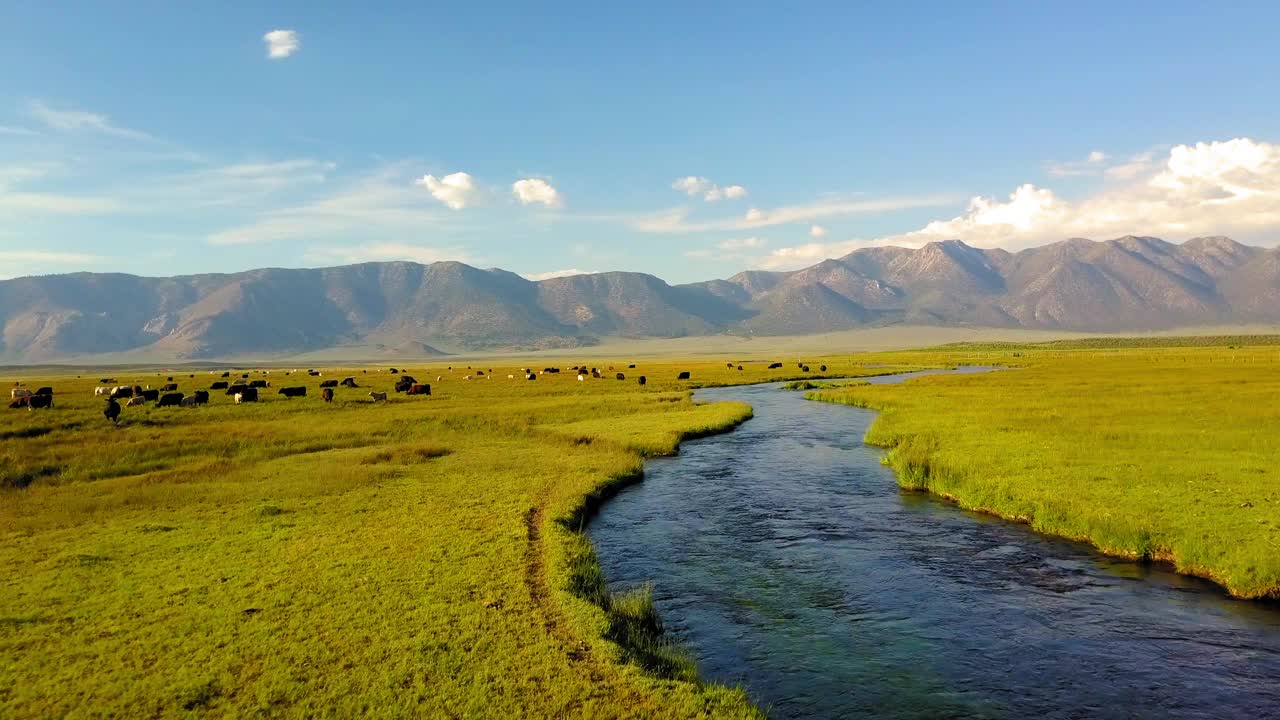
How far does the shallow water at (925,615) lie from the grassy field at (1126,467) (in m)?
1.00

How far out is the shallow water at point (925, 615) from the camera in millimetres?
12250

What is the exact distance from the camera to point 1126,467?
25953 mm

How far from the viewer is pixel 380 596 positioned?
14.8 meters

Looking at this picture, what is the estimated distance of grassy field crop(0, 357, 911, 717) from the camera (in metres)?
11.0

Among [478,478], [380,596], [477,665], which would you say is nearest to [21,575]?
[380,596]

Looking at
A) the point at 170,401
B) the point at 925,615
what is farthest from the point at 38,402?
the point at 925,615

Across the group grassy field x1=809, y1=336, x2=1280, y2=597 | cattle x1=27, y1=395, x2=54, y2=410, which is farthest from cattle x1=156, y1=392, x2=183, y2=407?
grassy field x1=809, y1=336, x2=1280, y2=597

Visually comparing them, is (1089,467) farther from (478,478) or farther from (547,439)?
(547,439)

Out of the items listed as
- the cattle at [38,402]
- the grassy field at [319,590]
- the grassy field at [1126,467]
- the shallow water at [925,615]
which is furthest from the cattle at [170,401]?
the grassy field at [1126,467]

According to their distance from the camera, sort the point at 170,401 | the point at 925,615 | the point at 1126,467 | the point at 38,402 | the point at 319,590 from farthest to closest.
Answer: the point at 170,401 < the point at 38,402 < the point at 1126,467 < the point at 925,615 < the point at 319,590

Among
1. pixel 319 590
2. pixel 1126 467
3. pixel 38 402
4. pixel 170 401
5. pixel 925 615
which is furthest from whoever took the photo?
pixel 170 401

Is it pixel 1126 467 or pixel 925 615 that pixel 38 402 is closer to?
pixel 925 615

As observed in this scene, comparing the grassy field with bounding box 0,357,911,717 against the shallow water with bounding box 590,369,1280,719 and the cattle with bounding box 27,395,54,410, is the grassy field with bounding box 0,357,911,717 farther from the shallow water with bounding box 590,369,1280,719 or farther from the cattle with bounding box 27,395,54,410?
the cattle with bounding box 27,395,54,410

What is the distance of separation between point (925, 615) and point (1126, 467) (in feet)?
51.1
